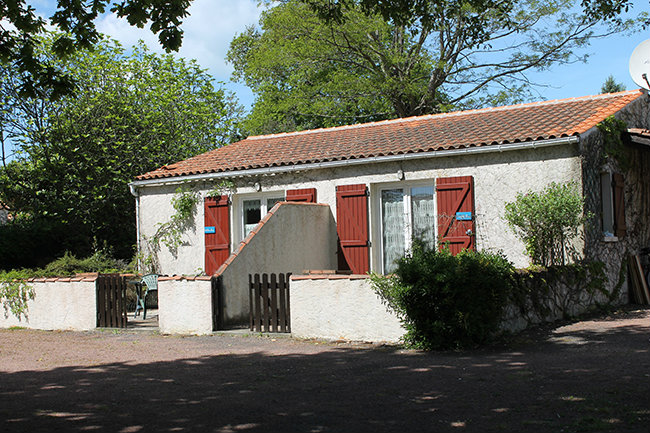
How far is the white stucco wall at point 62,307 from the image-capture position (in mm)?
12031

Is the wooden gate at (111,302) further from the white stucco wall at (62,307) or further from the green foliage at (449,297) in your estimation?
the green foliage at (449,297)

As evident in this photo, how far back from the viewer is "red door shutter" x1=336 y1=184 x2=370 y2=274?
13.5 metres

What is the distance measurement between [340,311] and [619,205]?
6.24 metres

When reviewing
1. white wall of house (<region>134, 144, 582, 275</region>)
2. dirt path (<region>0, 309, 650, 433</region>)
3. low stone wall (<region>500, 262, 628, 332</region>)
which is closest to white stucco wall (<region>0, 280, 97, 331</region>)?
dirt path (<region>0, 309, 650, 433</region>)

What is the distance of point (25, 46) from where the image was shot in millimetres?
8117

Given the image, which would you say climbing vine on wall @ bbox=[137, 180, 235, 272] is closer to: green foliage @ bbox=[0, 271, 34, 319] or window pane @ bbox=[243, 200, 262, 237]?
window pane @ bbox=[243, 200, 262, 237]

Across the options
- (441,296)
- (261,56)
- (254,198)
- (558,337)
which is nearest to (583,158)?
(558,337)

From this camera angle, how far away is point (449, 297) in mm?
8312

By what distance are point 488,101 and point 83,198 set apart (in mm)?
16181

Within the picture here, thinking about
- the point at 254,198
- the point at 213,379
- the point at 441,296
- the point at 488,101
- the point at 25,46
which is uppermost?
the point at 488,101

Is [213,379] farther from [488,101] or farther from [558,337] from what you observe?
[488,101]

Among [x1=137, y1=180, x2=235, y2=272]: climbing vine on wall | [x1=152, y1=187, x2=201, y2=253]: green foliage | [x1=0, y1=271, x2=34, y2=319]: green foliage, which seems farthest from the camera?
[x1=152, y1=187, x2=201, y2=253]: green foliage

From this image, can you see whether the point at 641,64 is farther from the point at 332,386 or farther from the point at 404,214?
the point at 332,386

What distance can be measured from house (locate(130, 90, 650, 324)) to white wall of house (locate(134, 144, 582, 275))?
0.02 meters
